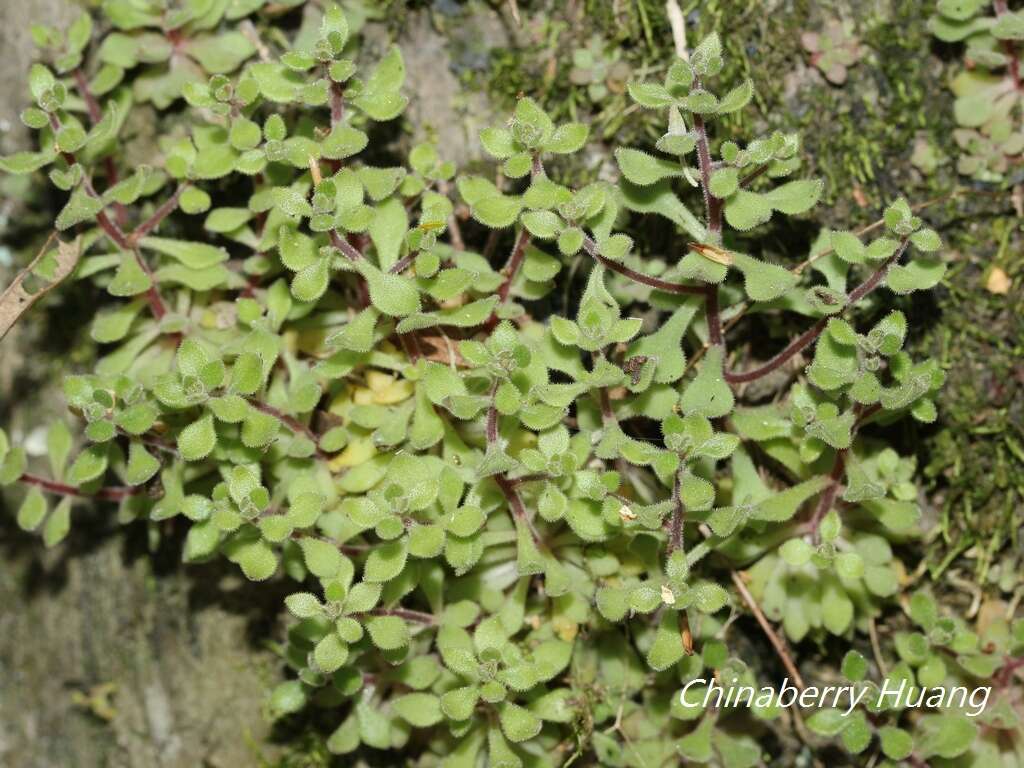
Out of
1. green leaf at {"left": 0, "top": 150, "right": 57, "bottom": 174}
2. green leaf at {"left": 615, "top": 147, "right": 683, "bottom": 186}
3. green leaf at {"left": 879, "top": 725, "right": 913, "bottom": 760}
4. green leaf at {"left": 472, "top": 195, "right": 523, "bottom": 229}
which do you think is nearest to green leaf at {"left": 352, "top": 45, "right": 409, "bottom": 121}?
green leaf at {"left": 472, "top": 195, "right": 523, "bottom": 229}

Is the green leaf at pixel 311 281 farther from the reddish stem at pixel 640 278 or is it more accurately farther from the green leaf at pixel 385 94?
the reddish stem at pixel 640 278

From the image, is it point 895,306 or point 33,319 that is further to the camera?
point 33,319

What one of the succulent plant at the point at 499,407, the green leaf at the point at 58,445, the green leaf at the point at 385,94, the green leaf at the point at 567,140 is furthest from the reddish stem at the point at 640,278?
the green leaf at the point at 58,445

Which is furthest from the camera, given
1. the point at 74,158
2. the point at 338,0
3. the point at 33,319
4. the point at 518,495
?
the point at 33,319

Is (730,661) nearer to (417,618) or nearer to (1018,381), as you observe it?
(417,618)

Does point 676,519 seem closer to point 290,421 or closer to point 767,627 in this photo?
point 767,627

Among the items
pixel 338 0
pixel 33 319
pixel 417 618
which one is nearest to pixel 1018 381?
pixel 417 618

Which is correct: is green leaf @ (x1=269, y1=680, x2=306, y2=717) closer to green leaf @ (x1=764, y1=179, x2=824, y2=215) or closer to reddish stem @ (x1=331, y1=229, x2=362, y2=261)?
reddish stem @ (x1=331, y1=229, x2=362, y2=261)

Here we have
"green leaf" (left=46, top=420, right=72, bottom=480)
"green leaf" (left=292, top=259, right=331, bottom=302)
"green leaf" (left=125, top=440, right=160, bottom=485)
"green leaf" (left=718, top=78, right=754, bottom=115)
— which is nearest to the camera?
"green leaf" (left=718, top=78, right=754, bottom=115)
